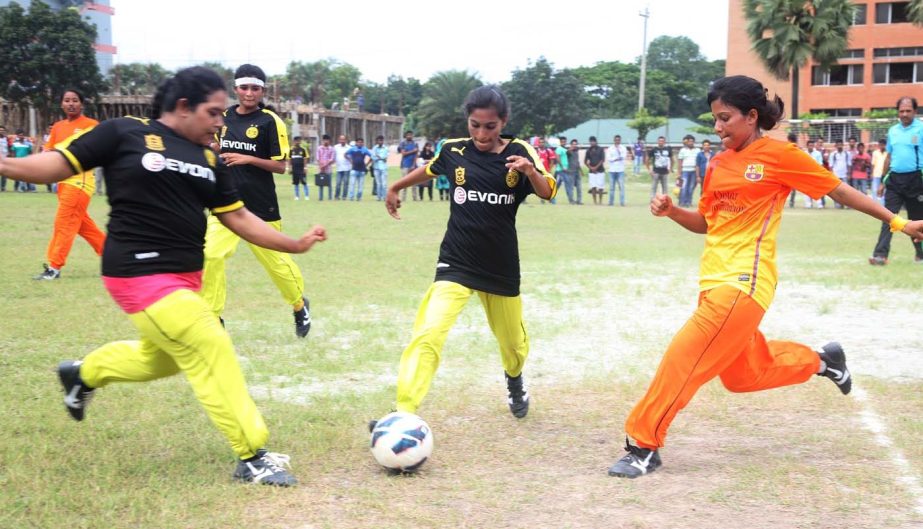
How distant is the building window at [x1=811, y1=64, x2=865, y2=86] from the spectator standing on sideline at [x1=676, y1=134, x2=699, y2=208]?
134ft

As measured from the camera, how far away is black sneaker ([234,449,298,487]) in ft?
15.3

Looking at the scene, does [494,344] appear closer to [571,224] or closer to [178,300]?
[178,300]

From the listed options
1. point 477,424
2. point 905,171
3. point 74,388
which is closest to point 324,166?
point 905,171

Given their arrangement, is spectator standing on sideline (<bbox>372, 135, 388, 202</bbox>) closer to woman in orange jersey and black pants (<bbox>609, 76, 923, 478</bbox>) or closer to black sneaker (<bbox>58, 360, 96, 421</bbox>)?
black sneaker (<bbox>58, 360, 96, 421</bbox>)

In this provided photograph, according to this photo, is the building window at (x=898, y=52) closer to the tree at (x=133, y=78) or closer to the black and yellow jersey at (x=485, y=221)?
the tree at (x=133, y=78)

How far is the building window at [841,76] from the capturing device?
64438 millimetres

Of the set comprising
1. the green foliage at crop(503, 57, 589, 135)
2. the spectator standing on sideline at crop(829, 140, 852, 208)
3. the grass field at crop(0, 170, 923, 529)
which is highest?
the green foliage at crop(503, 57, 589, 135)

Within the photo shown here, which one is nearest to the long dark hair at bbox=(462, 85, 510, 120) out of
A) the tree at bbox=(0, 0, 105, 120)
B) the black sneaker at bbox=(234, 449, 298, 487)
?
the black sneaker at bbox=(234, 449, 298, 487)

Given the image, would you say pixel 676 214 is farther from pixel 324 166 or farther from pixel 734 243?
pixel 324 166

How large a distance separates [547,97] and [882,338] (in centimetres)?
6554

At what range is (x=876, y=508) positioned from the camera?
14.7 feet

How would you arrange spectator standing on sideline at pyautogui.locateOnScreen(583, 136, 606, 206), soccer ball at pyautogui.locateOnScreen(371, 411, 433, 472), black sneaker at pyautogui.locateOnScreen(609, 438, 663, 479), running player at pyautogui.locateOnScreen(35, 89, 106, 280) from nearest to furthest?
soccer ball at pyautogui.locateOnScreen(371, 411, 433, 472) → black sneaker at pyautogui.locateOnScreen(609, 438, 663, 479) → running player at pyautogui.locateOnScreen(35, 89, 106, 280) → spectator standing on sideline at pyautogui.locateOnScreen(583, 136, 606, 206)

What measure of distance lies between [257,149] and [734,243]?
461 cm

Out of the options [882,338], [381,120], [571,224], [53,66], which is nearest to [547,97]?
[381,120]
